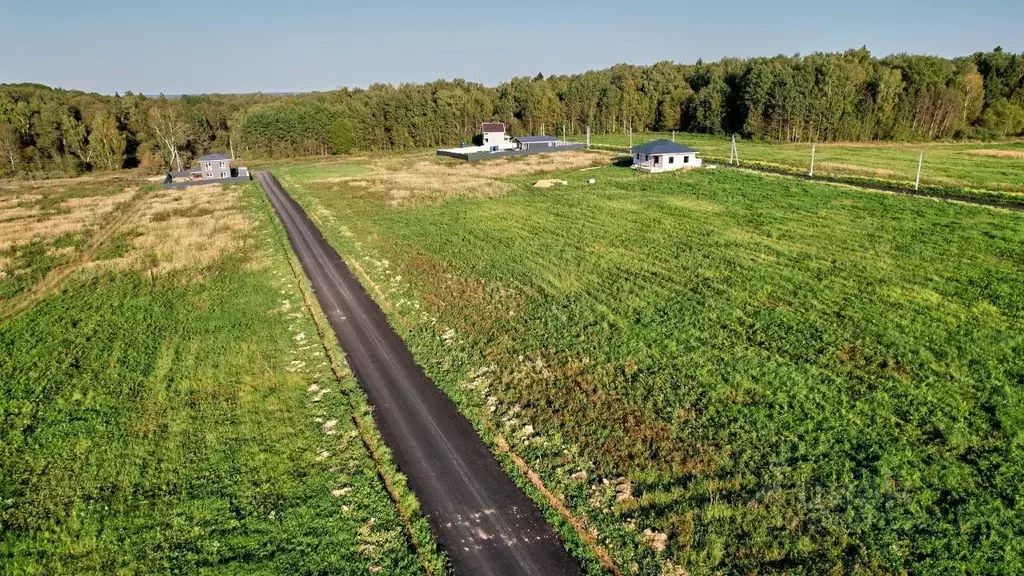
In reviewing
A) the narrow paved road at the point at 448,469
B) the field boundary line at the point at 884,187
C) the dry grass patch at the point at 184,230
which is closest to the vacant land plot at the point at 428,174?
the dry grass patch at the point at 184,230

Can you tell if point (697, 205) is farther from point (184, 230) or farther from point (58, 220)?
point (58, 220)

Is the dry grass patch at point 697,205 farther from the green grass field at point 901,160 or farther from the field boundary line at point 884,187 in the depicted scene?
the green grass field at point 901,160

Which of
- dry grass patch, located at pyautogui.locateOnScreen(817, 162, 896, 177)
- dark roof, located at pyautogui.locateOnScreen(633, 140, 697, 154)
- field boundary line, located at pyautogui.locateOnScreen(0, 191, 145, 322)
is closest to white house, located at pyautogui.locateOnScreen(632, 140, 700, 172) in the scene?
dark roof, located at pyautogui.locateOnScreen(633, 140, 697, 154)

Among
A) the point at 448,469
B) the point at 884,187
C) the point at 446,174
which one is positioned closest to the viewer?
the point at 448,469

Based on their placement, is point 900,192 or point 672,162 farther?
point 672,162

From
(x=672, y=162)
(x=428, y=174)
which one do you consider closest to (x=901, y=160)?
(x=672, y=162)

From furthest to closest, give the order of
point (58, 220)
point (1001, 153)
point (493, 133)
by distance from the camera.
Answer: point (493, 133)
point (1001, 153)
point (58, 220)
